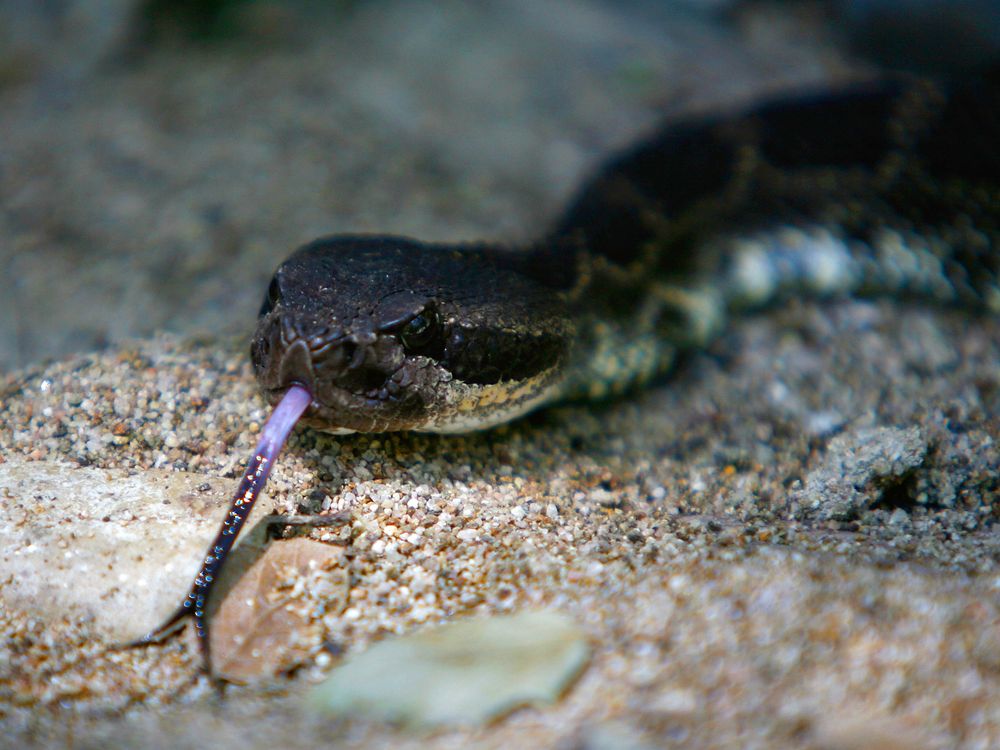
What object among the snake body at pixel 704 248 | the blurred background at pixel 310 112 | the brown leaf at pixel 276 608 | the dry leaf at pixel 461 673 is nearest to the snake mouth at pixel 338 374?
the snake body at pixel 704 248

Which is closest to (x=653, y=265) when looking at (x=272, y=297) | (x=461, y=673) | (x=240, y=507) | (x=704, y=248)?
(x=704, y=248)

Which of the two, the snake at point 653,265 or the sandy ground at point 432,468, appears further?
the snake at point 653,265

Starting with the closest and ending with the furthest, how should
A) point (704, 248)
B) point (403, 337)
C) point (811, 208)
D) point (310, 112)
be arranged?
1. point (403, 337)
2. point (704, 248)
3. point (811, 208)
4. point (310, 112)

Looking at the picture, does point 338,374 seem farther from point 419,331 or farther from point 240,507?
point 240,507

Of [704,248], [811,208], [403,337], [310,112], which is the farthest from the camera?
[310,112]

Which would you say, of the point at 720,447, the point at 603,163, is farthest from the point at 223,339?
the point at 603,163

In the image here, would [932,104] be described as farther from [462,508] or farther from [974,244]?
[462,508]

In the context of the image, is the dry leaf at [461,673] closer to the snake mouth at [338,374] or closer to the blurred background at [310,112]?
the snake mouth at [338,374]
